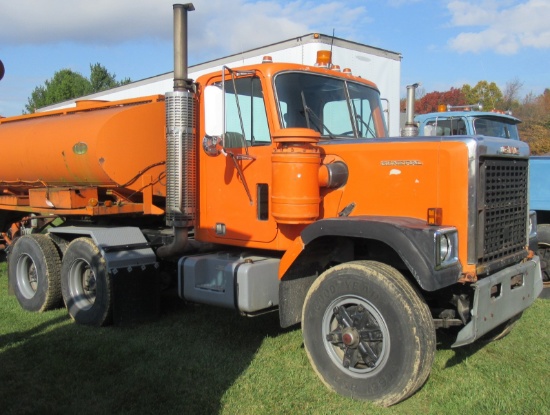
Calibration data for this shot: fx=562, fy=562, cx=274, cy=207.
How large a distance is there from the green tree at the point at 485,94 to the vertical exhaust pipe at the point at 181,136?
38492 mm

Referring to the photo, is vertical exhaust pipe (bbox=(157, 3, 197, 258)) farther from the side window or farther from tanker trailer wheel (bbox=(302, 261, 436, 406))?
tanker trailer wheel (bbox=(302, 261, 436, 406))

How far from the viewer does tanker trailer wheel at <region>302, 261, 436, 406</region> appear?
3.93m

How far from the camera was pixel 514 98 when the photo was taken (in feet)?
135

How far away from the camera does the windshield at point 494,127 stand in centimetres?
920

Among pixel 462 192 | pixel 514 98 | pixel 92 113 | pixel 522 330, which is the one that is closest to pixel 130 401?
pixel 462 192

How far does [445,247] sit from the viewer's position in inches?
155

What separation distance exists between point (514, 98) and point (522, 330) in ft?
129

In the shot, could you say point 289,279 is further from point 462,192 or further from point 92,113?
point 92,113

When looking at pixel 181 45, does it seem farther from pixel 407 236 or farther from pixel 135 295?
pixel 407 236

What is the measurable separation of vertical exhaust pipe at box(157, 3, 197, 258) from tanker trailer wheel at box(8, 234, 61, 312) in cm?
233

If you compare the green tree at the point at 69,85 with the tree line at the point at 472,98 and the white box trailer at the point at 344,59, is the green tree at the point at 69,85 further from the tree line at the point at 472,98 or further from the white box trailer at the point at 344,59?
the white box trailer at the point at 344,59

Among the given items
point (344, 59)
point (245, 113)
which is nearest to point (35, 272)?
point (245, 113)

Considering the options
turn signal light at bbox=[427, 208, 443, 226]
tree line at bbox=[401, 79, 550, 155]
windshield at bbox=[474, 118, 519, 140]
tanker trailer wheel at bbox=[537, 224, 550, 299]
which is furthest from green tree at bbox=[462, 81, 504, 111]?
turn signal light at bbox=[427, 208, 443, 226]

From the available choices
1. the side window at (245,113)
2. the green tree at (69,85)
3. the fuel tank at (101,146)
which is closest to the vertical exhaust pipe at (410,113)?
the side window at (245,113)
